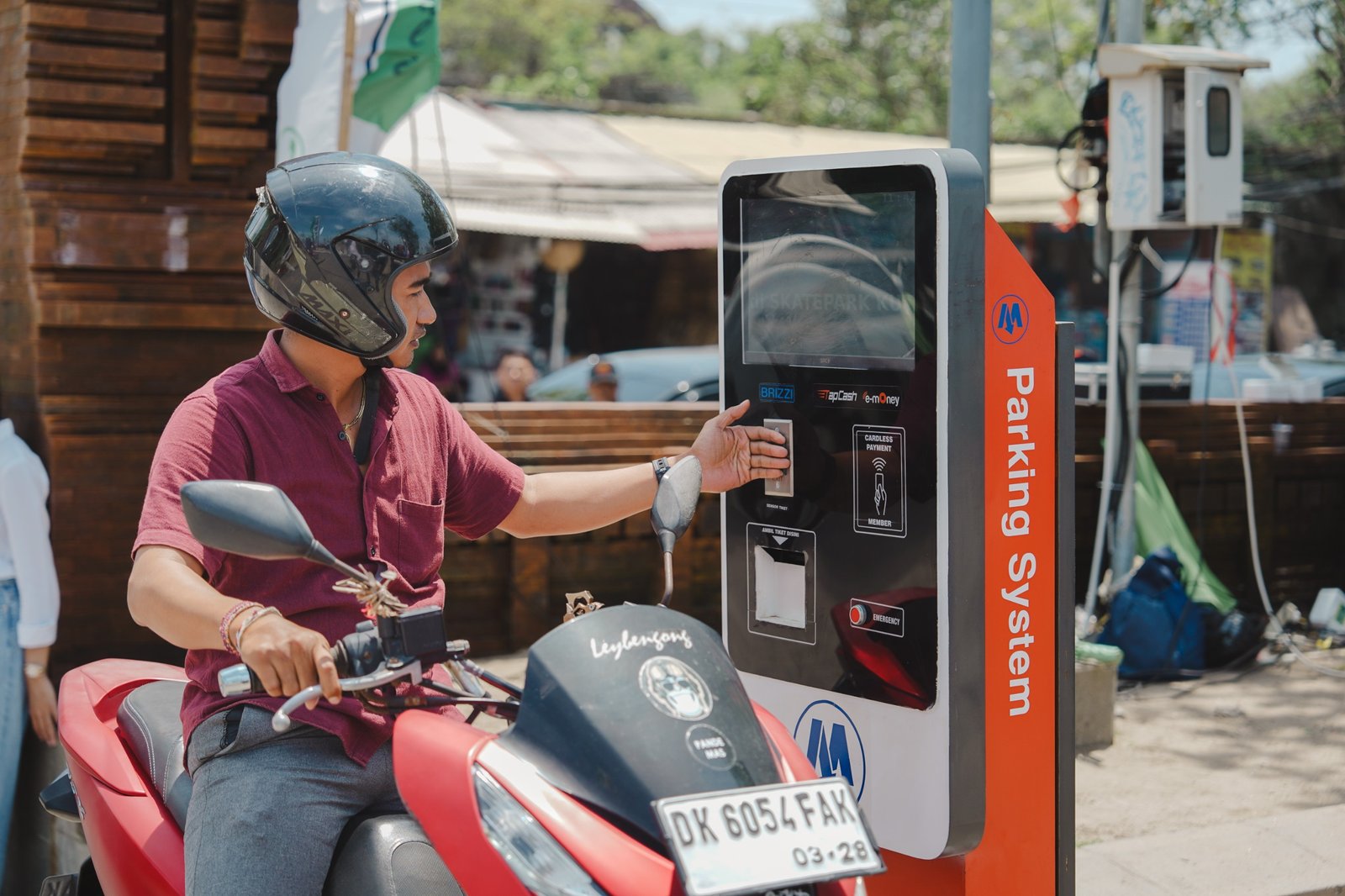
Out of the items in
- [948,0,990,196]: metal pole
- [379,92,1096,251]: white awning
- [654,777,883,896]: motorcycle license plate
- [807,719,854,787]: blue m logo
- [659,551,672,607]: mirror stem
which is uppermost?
[379,92,1096,251]: white awning

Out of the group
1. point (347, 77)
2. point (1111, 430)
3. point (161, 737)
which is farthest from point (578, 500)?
point (1111, 430)

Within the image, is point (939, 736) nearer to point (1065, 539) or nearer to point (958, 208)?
point (1065, 539)

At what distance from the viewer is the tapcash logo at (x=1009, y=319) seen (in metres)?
2.76

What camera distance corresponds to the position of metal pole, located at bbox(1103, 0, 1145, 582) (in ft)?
20.6

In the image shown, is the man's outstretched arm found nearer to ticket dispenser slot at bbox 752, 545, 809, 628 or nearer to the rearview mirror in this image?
ticket dispenser slot at bbox 752, 545, 809, 628

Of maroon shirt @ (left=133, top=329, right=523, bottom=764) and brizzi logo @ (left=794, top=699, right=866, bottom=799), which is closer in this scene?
maroon shirt @ (left=133, top=329, right=523, bottom=764)

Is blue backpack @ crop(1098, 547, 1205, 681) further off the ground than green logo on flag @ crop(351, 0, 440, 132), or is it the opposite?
green logo on flag @ crop(351, 0, 440, 132)

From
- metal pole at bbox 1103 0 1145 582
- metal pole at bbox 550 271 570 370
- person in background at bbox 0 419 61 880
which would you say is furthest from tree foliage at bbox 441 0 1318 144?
person in background at bbox 0 419 61 880

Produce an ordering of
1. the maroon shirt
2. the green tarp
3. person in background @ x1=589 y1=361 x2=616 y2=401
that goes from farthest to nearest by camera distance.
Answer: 1. person in background @ x1=589 y1=361 x2=616 y2=401
2. the green tarp
3. the maroon shirt

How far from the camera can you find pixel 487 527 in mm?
2752

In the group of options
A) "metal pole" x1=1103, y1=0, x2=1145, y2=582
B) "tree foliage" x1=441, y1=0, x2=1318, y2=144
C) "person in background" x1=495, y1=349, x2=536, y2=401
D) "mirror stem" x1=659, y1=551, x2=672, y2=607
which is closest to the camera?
"mirror stem" x1=659, y1=551, x2=672, y2=607

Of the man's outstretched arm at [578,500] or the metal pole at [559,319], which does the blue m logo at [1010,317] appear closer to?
the man's outstretched arm at [578,500]

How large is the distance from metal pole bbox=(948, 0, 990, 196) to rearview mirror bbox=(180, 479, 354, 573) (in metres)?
2.96

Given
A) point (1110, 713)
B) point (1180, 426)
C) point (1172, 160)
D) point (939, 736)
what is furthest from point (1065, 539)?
point (1180, 426)
